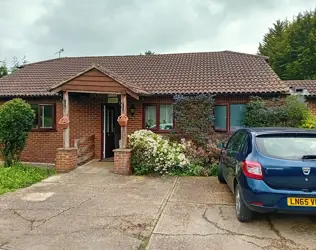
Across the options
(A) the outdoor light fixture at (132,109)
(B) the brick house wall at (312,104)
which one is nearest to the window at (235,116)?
(B) the brick house wall at (312,104)

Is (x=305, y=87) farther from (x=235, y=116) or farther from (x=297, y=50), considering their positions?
(x=297, y=50)

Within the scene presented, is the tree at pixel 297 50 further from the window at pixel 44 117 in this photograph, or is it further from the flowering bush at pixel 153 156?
the window at pixel 44 117

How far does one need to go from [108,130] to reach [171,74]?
368 centimetres

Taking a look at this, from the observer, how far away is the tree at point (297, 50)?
29672 mm

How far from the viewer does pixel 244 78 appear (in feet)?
40.5

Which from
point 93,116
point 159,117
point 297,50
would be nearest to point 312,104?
point 159,117

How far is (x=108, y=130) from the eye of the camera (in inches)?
520

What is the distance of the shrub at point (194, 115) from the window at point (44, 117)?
5299 mm

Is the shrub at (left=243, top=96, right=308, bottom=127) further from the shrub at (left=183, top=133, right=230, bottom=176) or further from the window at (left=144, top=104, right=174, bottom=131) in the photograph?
the window at (left=144, top=104, right=174, bottom=131)

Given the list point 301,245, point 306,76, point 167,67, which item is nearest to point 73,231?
point 301,245

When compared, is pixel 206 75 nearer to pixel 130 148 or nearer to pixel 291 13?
pixel 130 148

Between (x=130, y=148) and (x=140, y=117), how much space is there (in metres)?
2.50

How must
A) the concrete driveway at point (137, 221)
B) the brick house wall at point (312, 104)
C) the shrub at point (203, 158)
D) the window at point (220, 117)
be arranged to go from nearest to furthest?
the concrete driveway at point (137, 221), the shrub at point (203, 158), the window at point (220, 117), the brick house wall at point (312, 104)

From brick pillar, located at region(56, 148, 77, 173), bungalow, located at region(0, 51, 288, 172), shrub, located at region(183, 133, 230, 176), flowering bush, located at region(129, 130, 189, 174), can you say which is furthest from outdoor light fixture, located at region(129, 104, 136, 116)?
brick pillar, located at region(56, 148, 77, 173)
